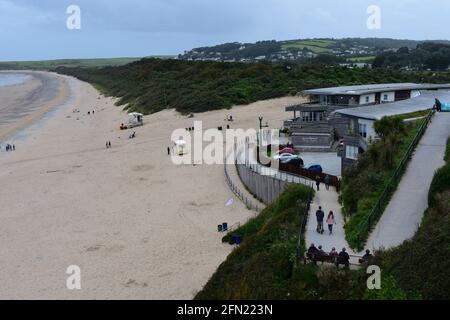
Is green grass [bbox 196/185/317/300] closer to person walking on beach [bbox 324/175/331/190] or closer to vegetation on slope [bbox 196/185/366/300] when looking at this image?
vegetation on slope [bbox 196/185/366/300]

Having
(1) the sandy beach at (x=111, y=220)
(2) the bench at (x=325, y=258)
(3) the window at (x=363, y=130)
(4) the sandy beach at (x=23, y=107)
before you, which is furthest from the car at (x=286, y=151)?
(4) the sandy beach at (x=23, y=107)

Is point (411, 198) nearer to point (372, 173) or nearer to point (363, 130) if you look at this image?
point (372, 173)

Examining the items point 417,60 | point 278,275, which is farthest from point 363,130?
point 417,60

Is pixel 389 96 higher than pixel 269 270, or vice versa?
pixel 389 96

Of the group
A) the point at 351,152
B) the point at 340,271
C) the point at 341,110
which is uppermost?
the point at 341,110

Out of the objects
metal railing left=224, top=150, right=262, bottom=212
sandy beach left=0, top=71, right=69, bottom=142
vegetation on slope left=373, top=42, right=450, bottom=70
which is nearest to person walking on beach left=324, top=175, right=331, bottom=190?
metal railing left=224, top=150, right=262, bottom=212

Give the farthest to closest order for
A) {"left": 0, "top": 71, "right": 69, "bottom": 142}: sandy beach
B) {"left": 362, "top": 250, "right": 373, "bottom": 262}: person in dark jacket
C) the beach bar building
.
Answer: {"left": 0, "top": 71, "right": 69, "bottom": 142}: sandy beach < the beach bar building < {"left": 362, "top": 250, "right": 373, "bottom": 262}: person in dark jacket

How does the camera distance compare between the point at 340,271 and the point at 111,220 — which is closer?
the point at 340,271
